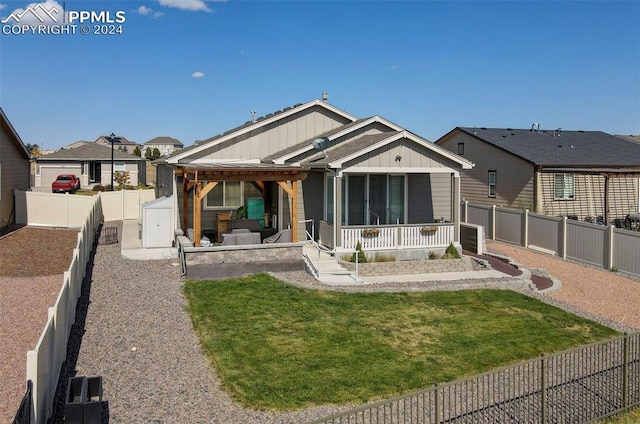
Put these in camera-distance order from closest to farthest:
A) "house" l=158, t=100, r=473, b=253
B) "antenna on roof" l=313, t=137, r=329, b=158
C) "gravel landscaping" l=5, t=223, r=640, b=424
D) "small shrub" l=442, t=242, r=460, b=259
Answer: "gravel landscaping" l=5, t=223, r=640, b=424, "house" l=158, t=100, r=473, b=253, "small shrub" l=442, t=242, r=460, b=259, "antenna on roof" l=313, t=137, r=329, b=158

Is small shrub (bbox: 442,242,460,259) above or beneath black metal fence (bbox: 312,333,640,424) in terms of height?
above

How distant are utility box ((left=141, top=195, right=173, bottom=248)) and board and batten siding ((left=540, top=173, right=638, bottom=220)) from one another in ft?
57.6

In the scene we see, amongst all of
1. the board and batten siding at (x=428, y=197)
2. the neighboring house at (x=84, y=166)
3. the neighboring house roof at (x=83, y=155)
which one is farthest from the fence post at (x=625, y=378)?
the neighboring house roof at (x=83, y=155)

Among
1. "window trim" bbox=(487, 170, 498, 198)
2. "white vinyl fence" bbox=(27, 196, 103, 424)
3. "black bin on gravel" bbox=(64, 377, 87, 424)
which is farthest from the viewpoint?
"window trim" bbox=(487, 170, 498, 198)

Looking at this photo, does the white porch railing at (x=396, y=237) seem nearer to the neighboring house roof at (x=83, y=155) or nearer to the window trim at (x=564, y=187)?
the window trim at (x=564, y=187)

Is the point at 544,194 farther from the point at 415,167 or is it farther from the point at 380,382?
the point at 380,382

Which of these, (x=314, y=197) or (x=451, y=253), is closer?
(x=451, y=253)

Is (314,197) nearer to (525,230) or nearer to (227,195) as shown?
(227,195)

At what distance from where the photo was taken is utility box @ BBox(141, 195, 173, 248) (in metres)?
18.7

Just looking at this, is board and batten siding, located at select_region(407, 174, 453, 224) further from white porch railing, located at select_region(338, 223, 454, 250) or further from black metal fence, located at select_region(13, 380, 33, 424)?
black metal fence, located at select_region(13, 380, 33, 424)

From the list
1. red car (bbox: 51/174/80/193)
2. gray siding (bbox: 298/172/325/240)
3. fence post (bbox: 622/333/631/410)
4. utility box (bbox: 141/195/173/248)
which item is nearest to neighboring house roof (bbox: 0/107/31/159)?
utility box (bbox: 141/195/173/248)

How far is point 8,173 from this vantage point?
78.5ft

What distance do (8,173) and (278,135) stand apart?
13.3m

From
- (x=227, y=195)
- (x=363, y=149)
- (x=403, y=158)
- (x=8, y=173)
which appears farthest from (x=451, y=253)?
(x=8, y=173)
